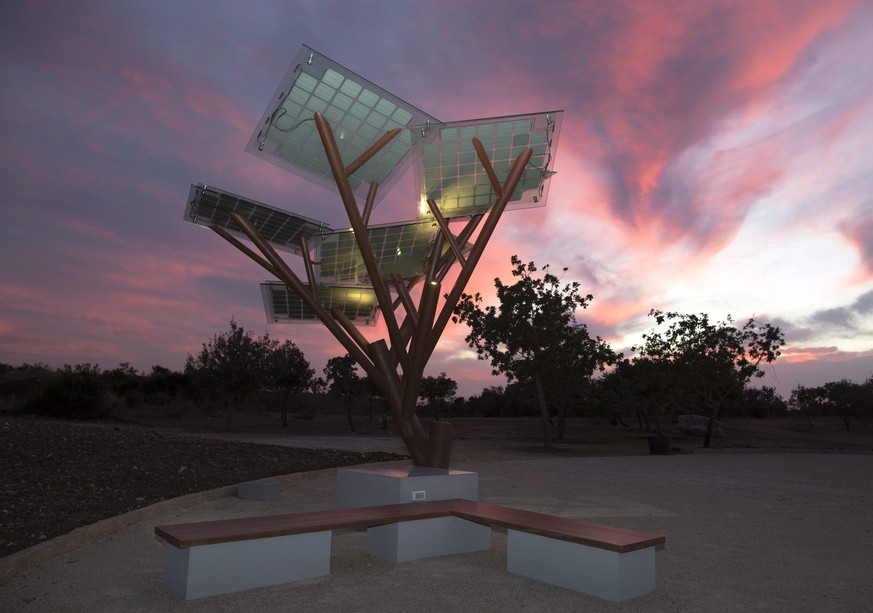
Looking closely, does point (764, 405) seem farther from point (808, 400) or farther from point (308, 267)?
point (308, 267)

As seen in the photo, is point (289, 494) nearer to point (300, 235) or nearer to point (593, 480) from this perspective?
point (300, 235)

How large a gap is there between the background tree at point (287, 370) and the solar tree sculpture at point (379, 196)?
81.5ft

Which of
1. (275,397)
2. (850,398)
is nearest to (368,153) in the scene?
(275,397)

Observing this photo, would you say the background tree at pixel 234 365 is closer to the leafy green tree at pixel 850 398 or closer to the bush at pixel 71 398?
the bush at pixel 71 398

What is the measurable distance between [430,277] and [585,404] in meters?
27.9

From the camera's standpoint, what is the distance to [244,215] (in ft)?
38.6

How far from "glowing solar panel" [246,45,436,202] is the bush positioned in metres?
26.5

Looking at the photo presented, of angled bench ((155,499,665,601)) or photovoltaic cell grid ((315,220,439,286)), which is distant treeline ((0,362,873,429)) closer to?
photovoltaic cell grid ((315,220,439,286))

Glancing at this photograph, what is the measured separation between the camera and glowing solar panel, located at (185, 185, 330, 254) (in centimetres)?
1150

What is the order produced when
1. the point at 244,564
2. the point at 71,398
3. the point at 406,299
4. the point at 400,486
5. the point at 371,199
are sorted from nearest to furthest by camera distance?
the point at 244,564
the point at 400,486
the point at 371,199
the point at 406,299
the point at 71,398

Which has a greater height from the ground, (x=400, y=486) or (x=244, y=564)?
(x=400, y=486)

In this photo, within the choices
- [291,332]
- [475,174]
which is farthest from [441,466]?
[291,332]

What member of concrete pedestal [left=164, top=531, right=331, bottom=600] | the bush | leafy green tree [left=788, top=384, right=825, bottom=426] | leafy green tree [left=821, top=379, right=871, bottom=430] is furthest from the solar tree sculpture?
leafy green tree [left=788, top=384, right=825, bottom=426]

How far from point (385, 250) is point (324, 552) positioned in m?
8.42
